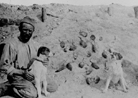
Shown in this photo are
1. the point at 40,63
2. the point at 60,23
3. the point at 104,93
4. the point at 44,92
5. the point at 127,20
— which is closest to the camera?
the point at 40,63

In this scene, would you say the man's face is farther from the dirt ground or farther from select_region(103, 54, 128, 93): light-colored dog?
select_region(103, 54, 128, 93): light-colored dog

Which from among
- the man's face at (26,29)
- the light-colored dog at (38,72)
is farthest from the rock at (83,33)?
the man's face at (26,29)

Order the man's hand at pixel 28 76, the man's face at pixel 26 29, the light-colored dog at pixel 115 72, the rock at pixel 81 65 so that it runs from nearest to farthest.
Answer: the man's hand at pixel 28 76
the man's face at pixel 26 29
the light-colored dog at pixel 115 72
the rock at pixel 81 65

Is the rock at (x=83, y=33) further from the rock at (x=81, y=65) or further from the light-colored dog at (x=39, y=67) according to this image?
the light-colored dog at (x=39, y=67)

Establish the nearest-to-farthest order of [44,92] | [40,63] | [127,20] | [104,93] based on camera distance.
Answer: [40,63] < [44,92] < [104,93] < [127,20]

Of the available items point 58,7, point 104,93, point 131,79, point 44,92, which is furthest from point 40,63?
point 58,7

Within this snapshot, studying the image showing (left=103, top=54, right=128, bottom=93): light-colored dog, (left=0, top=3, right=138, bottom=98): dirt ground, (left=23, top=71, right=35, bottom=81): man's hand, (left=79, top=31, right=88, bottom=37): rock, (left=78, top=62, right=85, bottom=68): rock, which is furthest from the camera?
(left=79, top=31, right=88, bottom=37): rock

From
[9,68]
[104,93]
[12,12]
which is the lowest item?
→ [104,93]

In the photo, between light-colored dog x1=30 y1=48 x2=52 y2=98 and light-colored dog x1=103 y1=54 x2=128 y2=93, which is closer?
light-colored dog x1=30 y1=48 x2=52 y2=98

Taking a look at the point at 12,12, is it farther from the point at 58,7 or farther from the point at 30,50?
the point at 30,50

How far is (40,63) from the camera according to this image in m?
4.66

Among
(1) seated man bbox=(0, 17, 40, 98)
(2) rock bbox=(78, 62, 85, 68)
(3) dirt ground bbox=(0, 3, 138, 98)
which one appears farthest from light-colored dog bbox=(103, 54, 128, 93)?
(1) seated man bbox=(0, 17, 40, 98)

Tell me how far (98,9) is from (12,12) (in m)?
4.03

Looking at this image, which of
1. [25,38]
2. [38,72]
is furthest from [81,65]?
[25,38]
